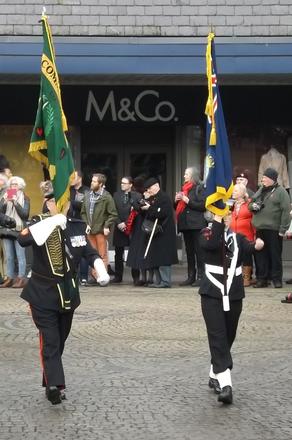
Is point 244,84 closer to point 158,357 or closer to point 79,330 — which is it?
point 79,330

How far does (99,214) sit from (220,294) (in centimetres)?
809

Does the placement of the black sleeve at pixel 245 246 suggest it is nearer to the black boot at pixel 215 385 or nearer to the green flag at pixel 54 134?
the black boot at pixel 215 385

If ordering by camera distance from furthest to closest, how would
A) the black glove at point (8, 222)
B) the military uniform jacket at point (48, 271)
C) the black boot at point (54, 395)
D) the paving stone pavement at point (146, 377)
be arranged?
the black glove at point (8, 222) → the military uniform jacket at point (48, 271) → the black boot at point (54, 395) → the paving stone pavement at point (146, 377)

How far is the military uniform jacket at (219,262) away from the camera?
7.79 m

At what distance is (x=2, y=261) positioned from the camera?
51.8 ft

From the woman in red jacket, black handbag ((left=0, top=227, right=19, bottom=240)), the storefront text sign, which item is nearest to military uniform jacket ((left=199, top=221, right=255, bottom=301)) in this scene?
the woman in red jacket

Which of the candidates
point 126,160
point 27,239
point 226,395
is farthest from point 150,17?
point 226,395

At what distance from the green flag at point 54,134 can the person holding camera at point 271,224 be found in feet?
24.8

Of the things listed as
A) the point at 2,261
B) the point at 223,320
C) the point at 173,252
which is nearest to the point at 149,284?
the point at 173,252

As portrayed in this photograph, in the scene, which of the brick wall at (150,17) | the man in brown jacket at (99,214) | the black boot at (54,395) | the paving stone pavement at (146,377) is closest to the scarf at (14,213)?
the man in brown jacket at (99,214)

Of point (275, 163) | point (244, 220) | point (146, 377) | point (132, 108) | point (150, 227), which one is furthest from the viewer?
point (275, 163)

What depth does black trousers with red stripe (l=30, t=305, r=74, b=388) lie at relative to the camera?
7.52 meters

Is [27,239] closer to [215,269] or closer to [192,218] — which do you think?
[215,269]

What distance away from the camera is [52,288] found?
765cm
